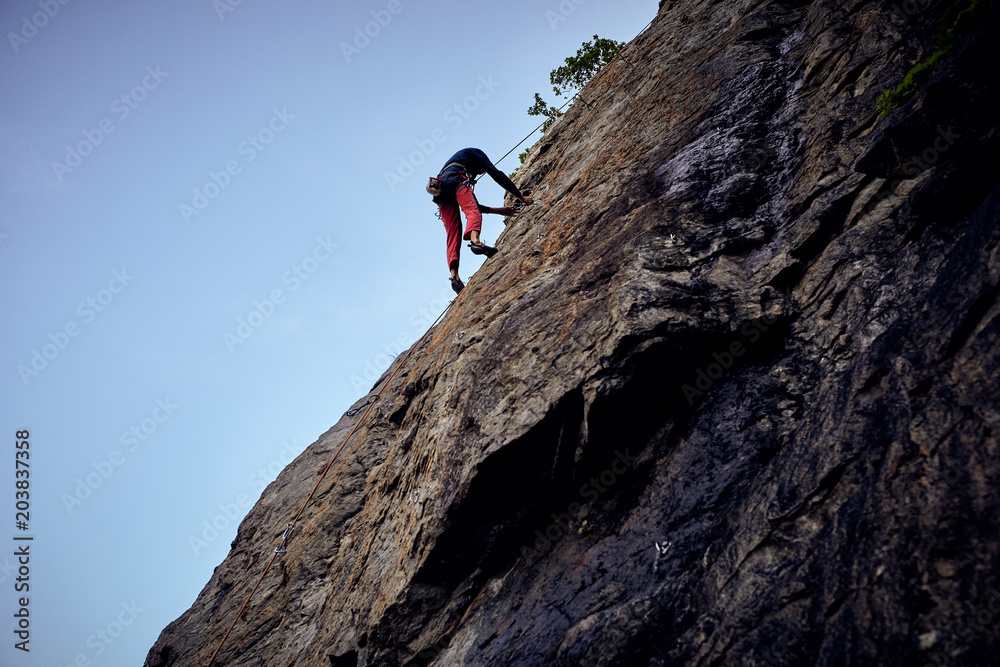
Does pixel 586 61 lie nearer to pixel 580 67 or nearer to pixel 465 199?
pixel 580 67

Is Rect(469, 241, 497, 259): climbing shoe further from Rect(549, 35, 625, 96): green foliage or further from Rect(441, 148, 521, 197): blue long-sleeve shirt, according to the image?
Rect(549, 35, 625, 96): green foliage

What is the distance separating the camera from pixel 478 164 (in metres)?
9.63

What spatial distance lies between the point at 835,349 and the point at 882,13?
14.5 feet

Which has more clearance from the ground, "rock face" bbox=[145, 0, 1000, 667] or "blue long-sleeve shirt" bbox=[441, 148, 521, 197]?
"blue long-sleeve shirt" bbox=[441, 148, 521, 197]

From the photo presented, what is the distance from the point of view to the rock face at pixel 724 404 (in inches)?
142

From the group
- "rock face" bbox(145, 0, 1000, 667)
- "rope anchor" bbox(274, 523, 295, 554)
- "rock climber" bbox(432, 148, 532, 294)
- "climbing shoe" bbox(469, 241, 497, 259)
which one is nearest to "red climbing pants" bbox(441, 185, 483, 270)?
"rock climber" bbox(432, 148, 532, 294)

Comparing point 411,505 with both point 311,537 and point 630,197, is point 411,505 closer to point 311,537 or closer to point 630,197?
point 311,537

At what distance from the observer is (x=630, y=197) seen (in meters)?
7.46

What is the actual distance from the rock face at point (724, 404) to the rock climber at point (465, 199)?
79cm

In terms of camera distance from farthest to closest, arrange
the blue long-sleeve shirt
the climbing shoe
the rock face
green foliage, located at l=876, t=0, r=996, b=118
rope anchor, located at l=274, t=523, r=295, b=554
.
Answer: rope anchor, located at l=274, t=523, r=295, b=554, the blue long-sleeve shirt, the climbing shoe, green foliage, located at l=876, t=0, r=996, b=118, the rock face

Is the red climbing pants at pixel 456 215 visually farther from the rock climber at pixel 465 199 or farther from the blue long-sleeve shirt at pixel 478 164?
the blue long-sleeve shirt at pixel 478 164

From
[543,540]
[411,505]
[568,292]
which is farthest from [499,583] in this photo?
[568,292]

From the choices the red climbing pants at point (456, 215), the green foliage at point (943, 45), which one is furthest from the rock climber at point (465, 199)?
the green foliage at point (943, 45)

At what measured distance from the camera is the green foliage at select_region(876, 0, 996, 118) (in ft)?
15.6
